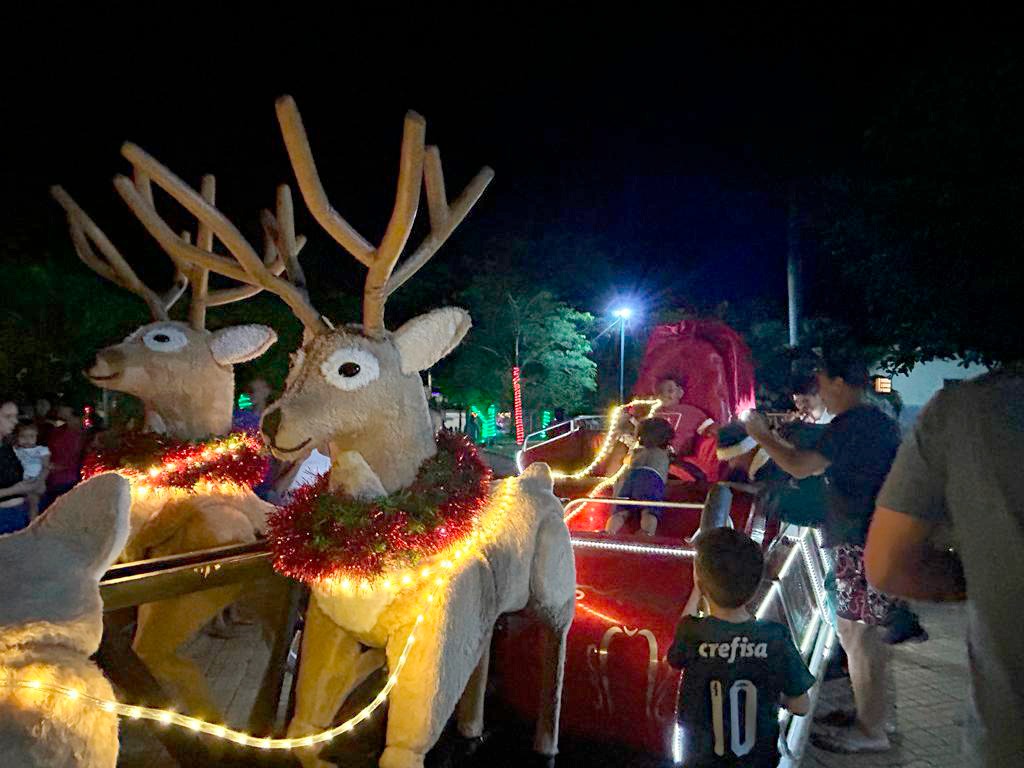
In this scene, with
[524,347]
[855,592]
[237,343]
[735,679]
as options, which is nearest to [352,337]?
[237,343]

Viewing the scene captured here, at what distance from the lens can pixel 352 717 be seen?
8.71 feet

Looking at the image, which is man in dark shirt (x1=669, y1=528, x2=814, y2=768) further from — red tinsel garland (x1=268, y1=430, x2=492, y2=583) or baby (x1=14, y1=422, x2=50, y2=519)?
baby (x1=14, y1=422, x2=50, y2=519)

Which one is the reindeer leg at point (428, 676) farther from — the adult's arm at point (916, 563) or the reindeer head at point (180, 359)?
the reindeer head at point (180, 359)

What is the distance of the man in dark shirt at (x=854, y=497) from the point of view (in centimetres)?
346

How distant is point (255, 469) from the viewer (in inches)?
141

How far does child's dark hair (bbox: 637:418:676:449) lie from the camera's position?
5.06m

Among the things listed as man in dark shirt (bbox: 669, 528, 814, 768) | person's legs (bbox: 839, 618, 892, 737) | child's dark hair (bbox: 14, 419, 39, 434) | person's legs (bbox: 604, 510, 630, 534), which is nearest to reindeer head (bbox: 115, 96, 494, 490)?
man in dark shirt (bbox: 669, 528, 814, 768)

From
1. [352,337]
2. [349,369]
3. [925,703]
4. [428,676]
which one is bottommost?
[925,703]

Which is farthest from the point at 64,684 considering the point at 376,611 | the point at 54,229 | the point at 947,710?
the point at 54,229

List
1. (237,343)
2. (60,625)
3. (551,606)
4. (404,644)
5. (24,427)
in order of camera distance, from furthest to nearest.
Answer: (24,427) → (237,343) → (551,606) → (404,644) → (60,625)

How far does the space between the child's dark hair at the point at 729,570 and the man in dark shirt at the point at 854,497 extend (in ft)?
4.41

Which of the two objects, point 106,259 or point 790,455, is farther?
point 106,259

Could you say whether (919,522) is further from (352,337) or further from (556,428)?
(556,428)

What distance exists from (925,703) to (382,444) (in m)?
3.87
